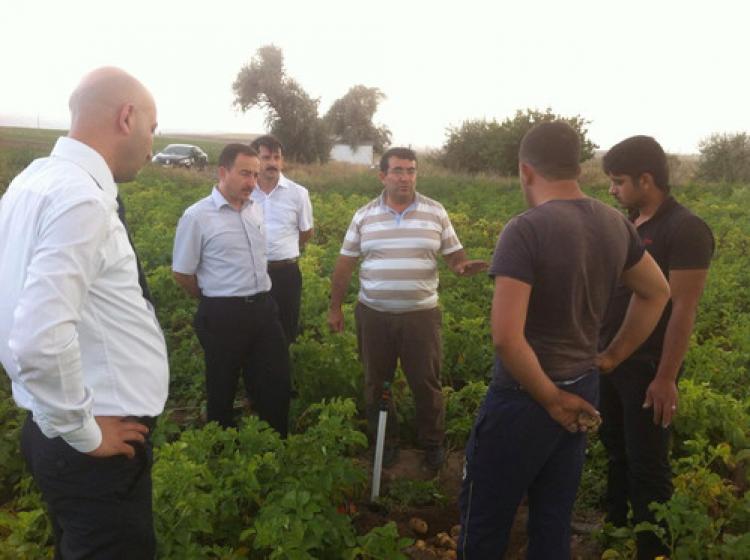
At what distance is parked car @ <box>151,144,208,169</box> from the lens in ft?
113

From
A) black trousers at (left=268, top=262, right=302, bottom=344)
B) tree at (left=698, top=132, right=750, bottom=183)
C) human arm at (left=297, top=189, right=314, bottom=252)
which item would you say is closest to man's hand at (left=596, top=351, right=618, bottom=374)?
black trousers at (left=268, top=262, right=302, bottom=344)

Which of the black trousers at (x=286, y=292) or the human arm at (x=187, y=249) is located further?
the black trousers at (x=286, y=292)

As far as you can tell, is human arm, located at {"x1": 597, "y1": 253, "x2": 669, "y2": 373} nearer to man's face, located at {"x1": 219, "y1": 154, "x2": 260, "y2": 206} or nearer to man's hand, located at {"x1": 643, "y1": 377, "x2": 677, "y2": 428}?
man's hand, located at {"x1": 643, "y1": 377, "x2": 677, "y2": 428}

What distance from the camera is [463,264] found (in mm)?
4477

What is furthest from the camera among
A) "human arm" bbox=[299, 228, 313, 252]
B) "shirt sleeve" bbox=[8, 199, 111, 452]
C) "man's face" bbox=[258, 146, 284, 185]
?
"human arm" bbox=[299, 228, 313, 252]

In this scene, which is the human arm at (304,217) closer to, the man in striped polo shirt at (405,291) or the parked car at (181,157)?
the man in striped polo shirt at (405,291)

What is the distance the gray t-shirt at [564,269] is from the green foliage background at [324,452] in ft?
3.16

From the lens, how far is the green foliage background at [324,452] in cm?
283

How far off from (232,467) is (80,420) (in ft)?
4.75

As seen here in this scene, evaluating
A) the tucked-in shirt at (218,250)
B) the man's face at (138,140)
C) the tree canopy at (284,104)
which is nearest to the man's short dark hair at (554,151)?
the man's face at (138,140)

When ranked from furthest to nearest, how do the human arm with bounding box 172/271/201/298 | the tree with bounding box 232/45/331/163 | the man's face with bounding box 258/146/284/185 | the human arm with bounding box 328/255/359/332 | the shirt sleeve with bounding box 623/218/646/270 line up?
1. the tree with bounding box 232/45/331/163
2. the man's face with bounding box 258/146/284/185
3. the human arm with bounding box 328/255/359/332
4. the human arm with bounding box 172/271/201/298
5. the shirt sleeve with bounding box 623/218/646/270

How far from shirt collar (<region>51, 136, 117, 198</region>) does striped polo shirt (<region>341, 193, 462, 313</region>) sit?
2570 millimetres

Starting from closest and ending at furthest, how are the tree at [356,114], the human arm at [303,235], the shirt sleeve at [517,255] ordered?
the shirt sleeve at [517,255] < the human arm at [303,235] < the tree at [356,114]

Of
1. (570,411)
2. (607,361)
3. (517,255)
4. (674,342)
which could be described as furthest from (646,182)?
(570,411)
